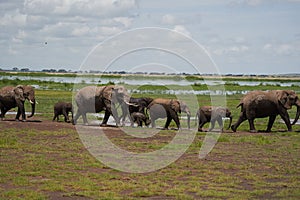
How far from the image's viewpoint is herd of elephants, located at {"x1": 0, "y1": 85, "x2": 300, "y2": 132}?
25141 millimetres

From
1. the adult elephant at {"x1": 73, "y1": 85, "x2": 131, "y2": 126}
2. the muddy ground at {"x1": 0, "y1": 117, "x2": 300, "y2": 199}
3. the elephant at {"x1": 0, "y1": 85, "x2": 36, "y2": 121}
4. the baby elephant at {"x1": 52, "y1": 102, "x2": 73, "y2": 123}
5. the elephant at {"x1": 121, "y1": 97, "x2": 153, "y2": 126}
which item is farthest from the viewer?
the baby elephant at {"x1": 52, "y1": 102, "x2": 73, "y2": 123}

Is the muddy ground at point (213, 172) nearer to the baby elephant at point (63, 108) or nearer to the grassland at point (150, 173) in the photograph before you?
the grassland at point (150, 173)

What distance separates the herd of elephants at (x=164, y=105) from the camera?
990 inches

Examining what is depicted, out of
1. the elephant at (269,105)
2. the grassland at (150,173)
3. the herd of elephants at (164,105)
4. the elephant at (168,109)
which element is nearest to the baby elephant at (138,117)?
the herd of elephants at (164,105)

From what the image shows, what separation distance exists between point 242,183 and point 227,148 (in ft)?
19.5

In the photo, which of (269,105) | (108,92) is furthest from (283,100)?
(108,92)

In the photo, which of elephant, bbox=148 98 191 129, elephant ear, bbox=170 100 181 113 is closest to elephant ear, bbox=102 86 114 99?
elephant, bbox=148 98 191 129

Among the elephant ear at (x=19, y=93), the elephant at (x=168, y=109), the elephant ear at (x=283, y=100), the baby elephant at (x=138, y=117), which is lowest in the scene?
the baby elephant at (x=138, y=117)

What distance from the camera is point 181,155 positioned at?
691 inches

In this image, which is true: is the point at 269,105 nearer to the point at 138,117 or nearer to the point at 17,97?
the point at 138,117

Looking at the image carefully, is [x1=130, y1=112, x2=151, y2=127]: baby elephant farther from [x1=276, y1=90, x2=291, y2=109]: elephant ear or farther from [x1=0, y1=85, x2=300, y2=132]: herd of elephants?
[x1=276, y1=90, x2=291, y2=109]: elephant ear

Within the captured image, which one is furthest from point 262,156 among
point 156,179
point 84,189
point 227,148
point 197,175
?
point 84,189

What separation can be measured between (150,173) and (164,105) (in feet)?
36.3

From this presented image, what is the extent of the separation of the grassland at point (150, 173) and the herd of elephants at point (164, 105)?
10.2 ft
